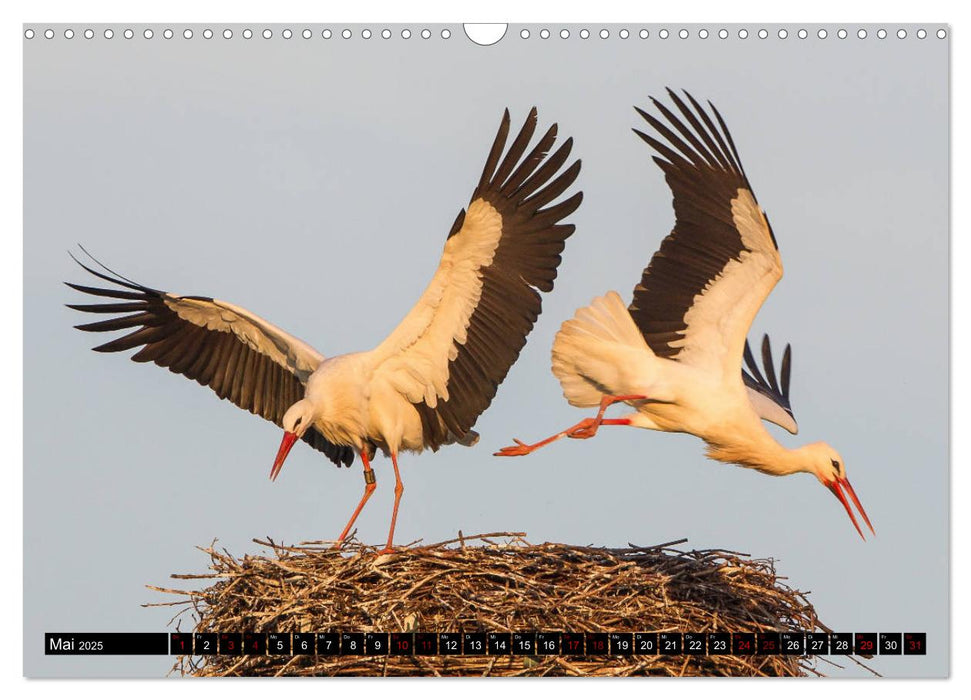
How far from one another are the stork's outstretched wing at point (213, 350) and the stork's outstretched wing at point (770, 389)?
2.46 meters

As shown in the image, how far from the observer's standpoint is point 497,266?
26.4ft

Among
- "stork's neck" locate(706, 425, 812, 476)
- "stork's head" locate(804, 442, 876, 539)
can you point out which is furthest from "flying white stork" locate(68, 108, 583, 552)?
"stork's head" locate(804, 442, 876, 539)

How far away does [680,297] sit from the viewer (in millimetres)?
8469

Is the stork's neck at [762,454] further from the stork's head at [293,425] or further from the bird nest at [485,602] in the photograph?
the stork's head at [293,425]

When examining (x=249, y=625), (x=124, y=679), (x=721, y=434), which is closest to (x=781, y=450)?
(x=721, y=434)

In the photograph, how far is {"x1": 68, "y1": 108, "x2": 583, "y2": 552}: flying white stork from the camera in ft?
26.3

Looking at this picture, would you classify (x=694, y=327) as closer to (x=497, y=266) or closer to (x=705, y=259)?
(x=705, y=259)

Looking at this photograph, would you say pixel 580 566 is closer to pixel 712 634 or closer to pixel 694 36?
pixel 712 634

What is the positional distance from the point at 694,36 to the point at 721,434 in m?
2.13

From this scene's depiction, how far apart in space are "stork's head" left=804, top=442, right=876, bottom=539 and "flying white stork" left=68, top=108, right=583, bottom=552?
168cm

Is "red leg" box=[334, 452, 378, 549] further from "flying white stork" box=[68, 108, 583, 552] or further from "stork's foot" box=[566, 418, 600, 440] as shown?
"stork's foot" box=[566, 418, 600, 440]

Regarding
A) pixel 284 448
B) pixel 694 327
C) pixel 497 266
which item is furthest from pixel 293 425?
pixel 694 327

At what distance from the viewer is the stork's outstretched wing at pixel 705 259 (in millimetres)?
8289

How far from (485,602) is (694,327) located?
1.78m
